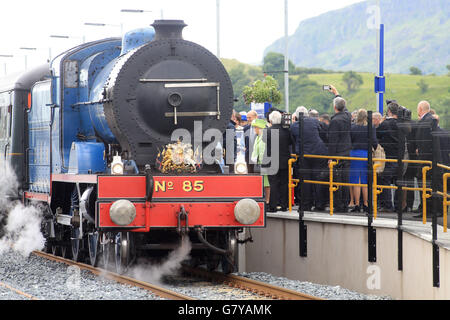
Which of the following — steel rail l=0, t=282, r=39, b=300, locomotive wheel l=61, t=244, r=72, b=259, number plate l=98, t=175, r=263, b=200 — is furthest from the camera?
locomotive wheel l=61, t=244, r=72, b=259

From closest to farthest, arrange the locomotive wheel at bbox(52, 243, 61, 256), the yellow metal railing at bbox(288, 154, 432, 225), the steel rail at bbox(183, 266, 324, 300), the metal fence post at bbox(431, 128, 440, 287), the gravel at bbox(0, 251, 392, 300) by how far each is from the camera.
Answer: the metal fence post at bbox(431, 128, 440, 287) → the steel rail at bbox(183, 266, 324, 300) → the gravel at bbox(0, 251, 392, 300) → the yellow metal railing at bbox(288, 154, 432, 225) → the locomotive wheel at bbox(52, 243, 61, 256)

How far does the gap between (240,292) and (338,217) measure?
2.10 metres

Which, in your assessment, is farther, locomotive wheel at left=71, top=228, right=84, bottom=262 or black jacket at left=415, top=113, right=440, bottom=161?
locomotive wheel at left=71, top=228, right=84, bottom=262

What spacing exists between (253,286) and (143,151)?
7.49 feet

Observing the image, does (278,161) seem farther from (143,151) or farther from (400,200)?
(400,200)

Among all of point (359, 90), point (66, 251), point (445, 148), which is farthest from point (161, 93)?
point (359, 90)

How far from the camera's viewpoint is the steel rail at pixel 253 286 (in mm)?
9109

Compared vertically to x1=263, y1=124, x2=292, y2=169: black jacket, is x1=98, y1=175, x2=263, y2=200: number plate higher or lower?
lower

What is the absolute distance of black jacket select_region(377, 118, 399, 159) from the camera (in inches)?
457

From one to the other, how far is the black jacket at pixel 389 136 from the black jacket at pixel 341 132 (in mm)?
462

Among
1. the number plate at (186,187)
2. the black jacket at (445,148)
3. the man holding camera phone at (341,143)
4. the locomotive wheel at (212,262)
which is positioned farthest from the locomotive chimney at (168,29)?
the black jacket at (445,148)

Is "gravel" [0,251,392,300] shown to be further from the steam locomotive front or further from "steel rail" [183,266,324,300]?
the steam locomotive front

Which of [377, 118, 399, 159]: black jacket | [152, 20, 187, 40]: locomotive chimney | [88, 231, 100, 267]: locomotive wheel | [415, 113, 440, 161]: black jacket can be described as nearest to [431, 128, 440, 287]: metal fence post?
[415, 113, 440, 161]: black jacket

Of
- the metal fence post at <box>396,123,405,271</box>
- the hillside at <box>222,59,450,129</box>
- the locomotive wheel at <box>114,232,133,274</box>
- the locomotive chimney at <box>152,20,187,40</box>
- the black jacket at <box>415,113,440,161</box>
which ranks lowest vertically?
the locomotive wheel at <box>114,232,133,274</box>
